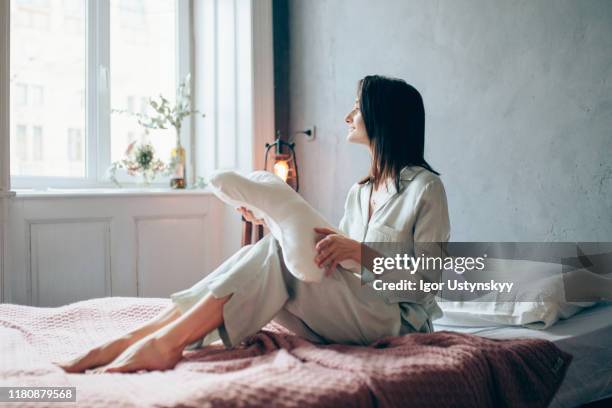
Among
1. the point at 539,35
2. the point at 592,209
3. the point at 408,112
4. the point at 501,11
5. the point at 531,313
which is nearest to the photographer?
the point at 531,313

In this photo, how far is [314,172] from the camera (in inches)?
123

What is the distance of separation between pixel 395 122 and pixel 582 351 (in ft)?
2.63

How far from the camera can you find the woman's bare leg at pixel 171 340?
123 cm

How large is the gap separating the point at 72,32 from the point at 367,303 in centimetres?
253

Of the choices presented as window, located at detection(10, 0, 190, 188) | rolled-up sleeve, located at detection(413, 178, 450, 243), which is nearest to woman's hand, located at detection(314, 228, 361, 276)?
rolled-up sleeve, located at detection(413, 178, 450, 243)

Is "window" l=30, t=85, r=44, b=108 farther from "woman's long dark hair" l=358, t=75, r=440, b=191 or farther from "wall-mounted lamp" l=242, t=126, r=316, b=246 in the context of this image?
"woman's long dark hair" l=358, t=75, r=440, b=191

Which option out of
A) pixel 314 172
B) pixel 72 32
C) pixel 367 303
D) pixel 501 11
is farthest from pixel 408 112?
pixel 72 32

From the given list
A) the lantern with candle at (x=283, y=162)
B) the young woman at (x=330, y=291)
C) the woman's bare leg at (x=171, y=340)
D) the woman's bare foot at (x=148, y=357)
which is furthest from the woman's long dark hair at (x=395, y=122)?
the lantern with candle at (x=283, y=162)

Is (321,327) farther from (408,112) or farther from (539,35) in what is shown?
(539,35)

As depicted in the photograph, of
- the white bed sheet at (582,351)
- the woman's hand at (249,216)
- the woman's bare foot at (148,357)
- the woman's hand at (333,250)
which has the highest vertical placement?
the woman's hand at (249,216)

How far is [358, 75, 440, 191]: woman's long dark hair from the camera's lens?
1673 millimetres

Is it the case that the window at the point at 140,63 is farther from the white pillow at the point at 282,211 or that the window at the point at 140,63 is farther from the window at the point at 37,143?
the white pillow at the point at 282,211

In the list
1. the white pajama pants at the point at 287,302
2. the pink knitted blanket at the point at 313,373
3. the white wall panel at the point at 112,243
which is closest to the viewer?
the pink knitted blanket at the point at 313,373

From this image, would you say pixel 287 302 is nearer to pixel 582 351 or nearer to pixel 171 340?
pixel 171 340
